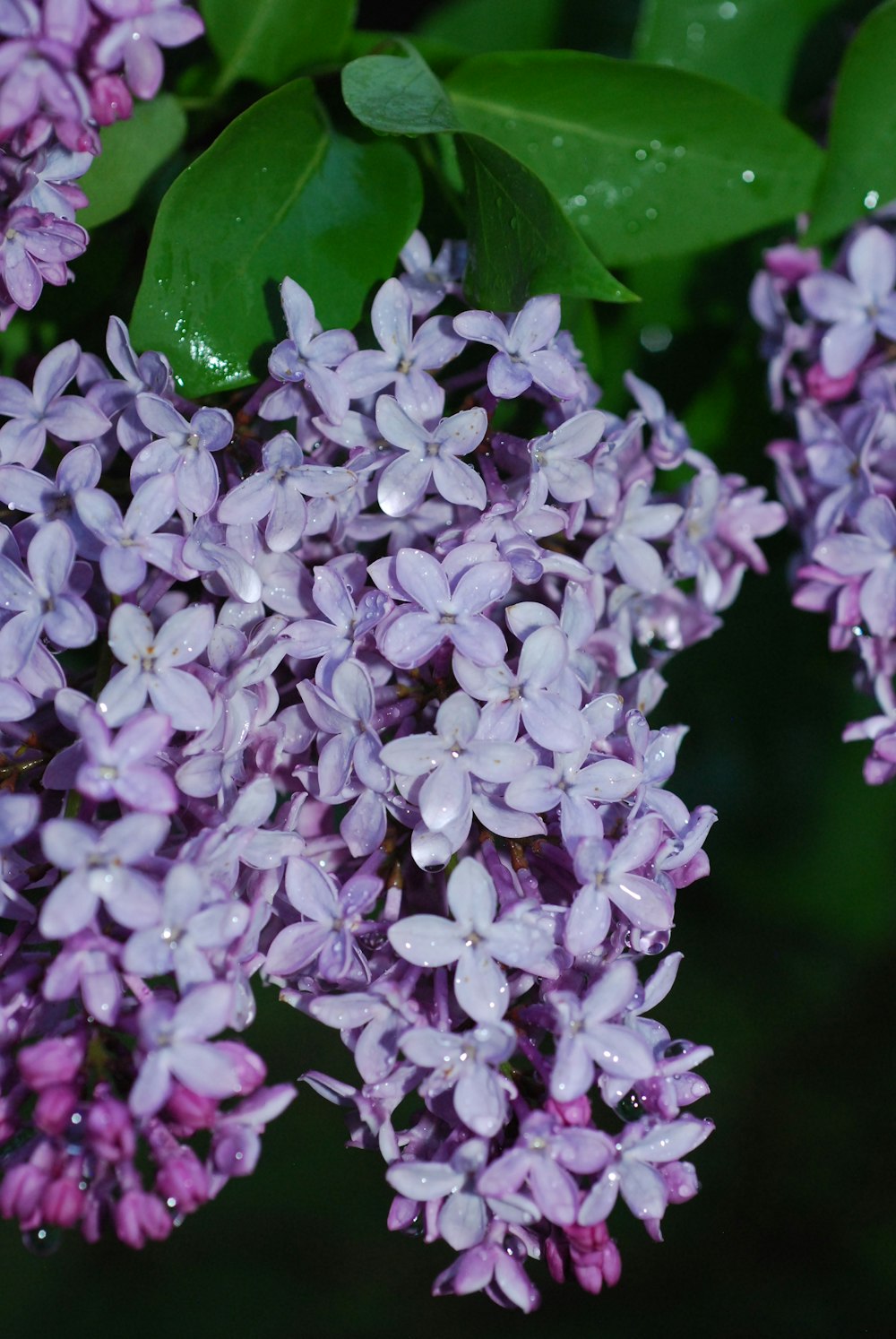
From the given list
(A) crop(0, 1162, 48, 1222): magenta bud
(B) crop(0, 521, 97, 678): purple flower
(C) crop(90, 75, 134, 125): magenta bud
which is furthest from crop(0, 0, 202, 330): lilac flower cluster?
(A) crop(0, 1162, 48, 1222): magenta bud

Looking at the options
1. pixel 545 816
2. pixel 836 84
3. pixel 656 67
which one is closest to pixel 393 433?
pixel 545 816

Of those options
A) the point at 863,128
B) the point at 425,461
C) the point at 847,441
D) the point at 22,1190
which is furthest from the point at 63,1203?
the point at 863,128

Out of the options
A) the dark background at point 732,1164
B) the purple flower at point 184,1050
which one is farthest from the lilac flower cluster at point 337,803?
the dark background at point 732,1164

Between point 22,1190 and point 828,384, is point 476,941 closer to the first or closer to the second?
point 22,1190

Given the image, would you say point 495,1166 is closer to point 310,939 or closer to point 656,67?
point 310,939

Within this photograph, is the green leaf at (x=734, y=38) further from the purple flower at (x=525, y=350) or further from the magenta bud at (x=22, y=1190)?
the magenta bud at (x=22, y=1190)

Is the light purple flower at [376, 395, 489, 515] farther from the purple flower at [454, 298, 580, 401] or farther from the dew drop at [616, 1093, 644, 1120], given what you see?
the dew drop at [616, 1093, 644, 1120]
